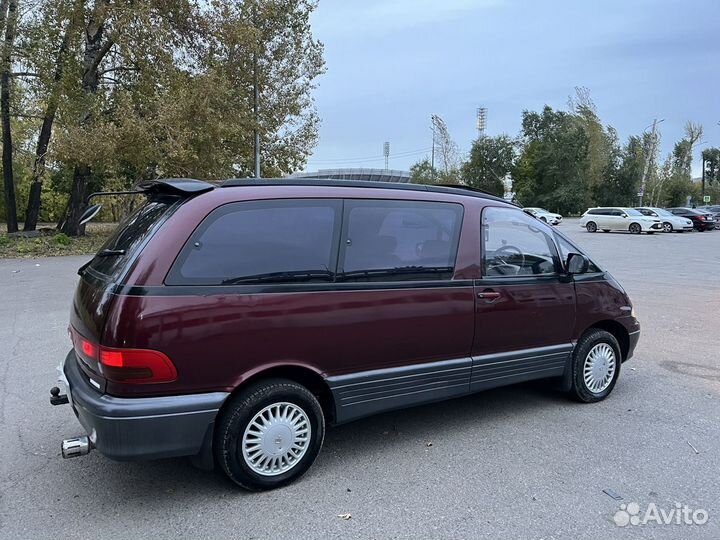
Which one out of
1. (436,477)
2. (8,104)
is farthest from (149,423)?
(8,104)

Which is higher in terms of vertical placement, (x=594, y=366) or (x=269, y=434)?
(x=594, y=366)

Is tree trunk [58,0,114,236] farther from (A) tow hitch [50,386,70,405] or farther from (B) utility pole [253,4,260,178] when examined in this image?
(A) tow hitch [50,386,70,405]

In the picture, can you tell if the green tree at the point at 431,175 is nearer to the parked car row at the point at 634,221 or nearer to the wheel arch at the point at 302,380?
the parked car row at the point at 634,221

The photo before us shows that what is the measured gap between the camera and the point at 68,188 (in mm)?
33406

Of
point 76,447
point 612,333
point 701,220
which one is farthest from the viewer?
point 701,220

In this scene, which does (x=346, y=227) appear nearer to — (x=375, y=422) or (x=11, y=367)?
(x=375, y=422)

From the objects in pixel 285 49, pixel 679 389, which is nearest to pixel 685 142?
pixel 285 49

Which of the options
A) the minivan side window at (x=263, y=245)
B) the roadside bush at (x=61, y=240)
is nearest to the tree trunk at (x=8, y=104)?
the roadside bush at (x=61, y=240)

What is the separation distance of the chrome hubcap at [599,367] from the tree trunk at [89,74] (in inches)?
631

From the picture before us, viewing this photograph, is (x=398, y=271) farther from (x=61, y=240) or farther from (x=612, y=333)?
(x=61, y=240)

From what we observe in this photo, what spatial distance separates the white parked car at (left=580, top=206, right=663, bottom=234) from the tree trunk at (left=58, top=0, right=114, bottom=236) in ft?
91.5

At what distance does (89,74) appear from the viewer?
815 inches

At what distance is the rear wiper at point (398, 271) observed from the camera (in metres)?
3.53

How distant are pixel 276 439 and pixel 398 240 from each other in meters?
1.53
